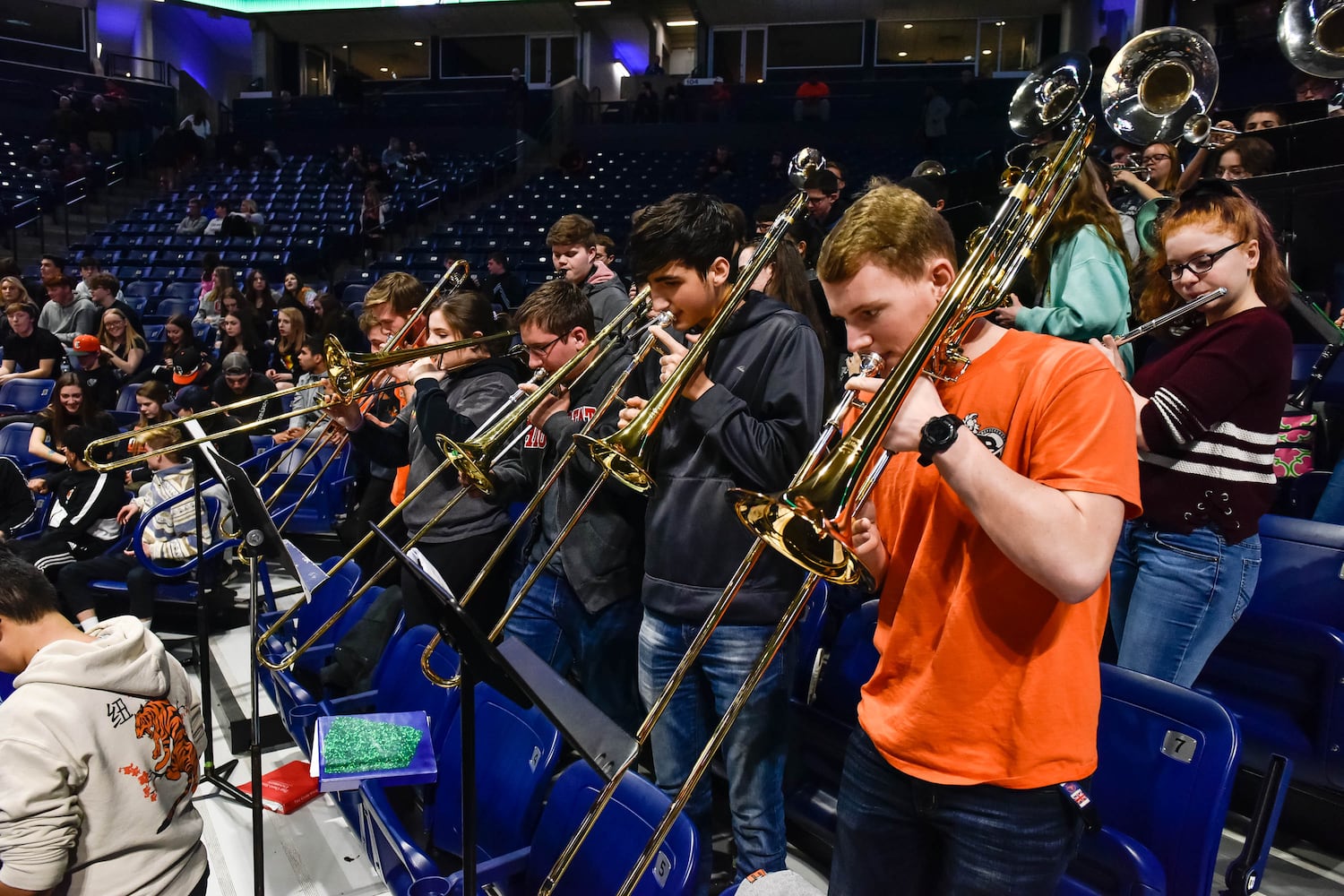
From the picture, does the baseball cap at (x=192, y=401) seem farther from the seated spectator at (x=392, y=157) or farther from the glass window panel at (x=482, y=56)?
the glass window panel at (x=482, y=56)

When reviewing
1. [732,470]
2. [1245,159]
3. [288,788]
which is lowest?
[288,788]

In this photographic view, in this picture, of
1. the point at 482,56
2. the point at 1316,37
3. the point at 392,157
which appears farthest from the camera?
the point at 482,56

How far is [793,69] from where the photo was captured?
17.5 metres

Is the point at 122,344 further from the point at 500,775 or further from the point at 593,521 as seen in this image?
the point at 500,775

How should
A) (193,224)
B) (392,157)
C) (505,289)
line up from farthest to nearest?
1. (392,157)
2. (193,224)
3. (505,289)

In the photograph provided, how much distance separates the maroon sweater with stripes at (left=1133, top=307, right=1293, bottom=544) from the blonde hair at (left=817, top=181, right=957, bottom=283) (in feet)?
3.07

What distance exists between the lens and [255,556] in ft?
8.52

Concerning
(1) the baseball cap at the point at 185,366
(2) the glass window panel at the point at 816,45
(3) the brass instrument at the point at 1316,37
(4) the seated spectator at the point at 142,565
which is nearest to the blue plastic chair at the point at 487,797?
(4) the seated spectator at the point at 142,565

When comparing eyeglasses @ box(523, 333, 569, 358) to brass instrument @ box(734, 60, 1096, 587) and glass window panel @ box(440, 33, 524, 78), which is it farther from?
glass window panel @ box(440, 33, 524, 78)

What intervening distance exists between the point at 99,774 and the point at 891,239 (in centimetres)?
191

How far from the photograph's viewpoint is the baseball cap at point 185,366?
746cm

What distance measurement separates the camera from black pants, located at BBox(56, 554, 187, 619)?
445 cm

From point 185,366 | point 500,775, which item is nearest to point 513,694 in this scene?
point 500,775

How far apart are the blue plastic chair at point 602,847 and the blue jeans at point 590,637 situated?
0.53 meters
